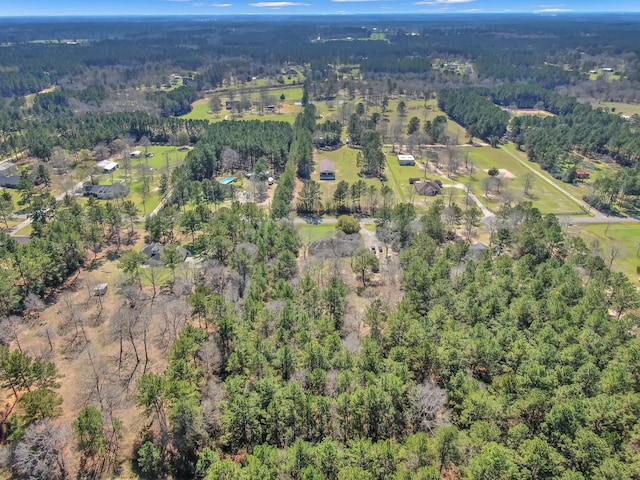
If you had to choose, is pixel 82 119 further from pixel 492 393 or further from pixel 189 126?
pixel 492 393

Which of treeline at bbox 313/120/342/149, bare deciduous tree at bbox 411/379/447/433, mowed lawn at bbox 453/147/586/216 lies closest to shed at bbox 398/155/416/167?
mowed lawn at bbox 453/147/586/216

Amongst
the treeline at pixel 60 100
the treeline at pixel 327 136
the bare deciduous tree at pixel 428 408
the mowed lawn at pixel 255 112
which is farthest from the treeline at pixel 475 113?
the treeline at pixel 60 100

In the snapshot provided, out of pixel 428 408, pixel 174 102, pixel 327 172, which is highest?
pixel 428 408

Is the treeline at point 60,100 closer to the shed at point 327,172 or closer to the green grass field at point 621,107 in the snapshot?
the shed at point 327,172

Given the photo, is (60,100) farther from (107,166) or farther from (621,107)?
(621,107)

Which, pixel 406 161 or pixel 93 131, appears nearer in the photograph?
pixel 406 161

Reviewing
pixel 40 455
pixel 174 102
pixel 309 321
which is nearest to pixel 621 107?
pixel 174 102

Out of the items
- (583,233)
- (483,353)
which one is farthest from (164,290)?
(583,233)
